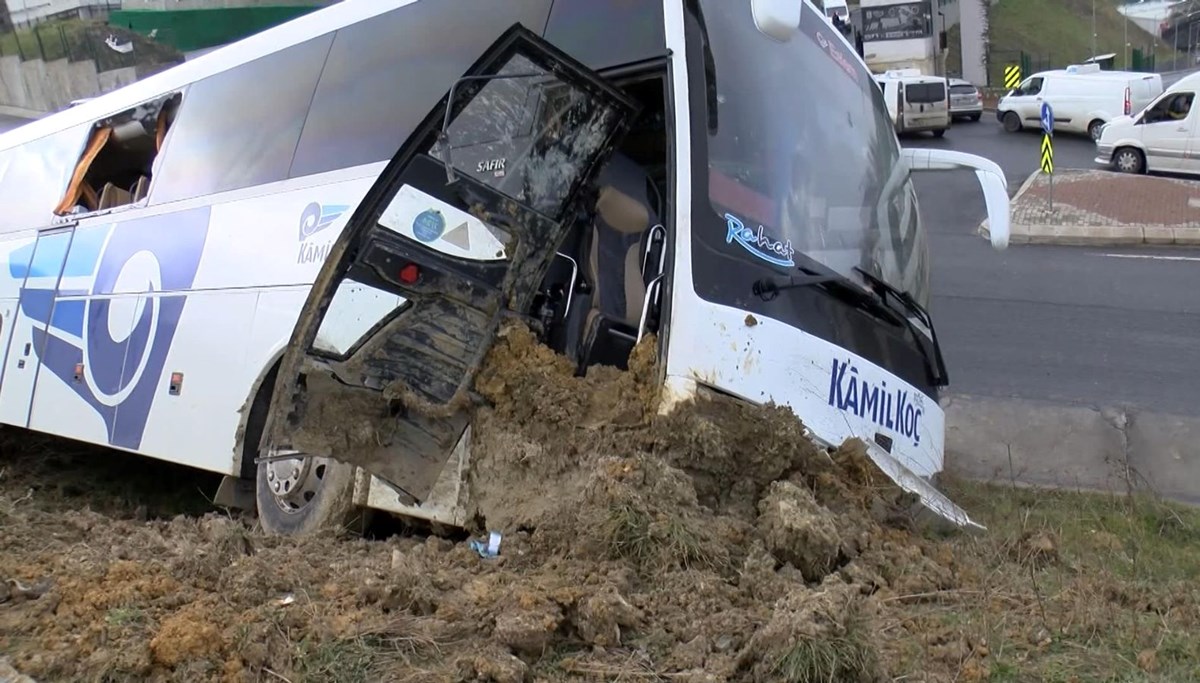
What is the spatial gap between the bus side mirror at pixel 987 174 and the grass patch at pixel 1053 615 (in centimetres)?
156

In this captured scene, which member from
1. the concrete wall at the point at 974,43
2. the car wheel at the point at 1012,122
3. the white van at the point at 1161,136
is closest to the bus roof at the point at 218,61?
the white van at the point at 1161,136

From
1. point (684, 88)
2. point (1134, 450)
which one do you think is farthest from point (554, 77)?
point (1134, 450)

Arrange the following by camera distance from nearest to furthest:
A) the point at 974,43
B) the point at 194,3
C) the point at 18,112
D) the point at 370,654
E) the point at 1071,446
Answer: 1. the point at 370,654
2. the point at 1071,446
3. the point at 194,3
4. the point at 18,112
5. the point at 974,43

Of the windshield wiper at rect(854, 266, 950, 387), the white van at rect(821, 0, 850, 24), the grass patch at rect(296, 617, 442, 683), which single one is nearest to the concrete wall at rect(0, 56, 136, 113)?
the white van at rect(821, 0, 850, 24)

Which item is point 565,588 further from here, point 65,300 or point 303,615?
point 65,300

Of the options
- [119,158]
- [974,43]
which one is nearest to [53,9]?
[119,158]

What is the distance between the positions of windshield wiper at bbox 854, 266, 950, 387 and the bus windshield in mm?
82

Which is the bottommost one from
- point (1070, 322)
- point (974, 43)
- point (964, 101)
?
point (1070, 322)

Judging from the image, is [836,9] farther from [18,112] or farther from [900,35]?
[18,112]

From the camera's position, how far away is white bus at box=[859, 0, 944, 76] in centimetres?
3919

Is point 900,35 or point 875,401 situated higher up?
point 900,35

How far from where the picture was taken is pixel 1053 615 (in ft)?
11.1

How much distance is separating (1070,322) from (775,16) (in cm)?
893

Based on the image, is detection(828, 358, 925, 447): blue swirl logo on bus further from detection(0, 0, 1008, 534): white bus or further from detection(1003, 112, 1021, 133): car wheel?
detection(1003, 112, 1021, 133): car wheel
